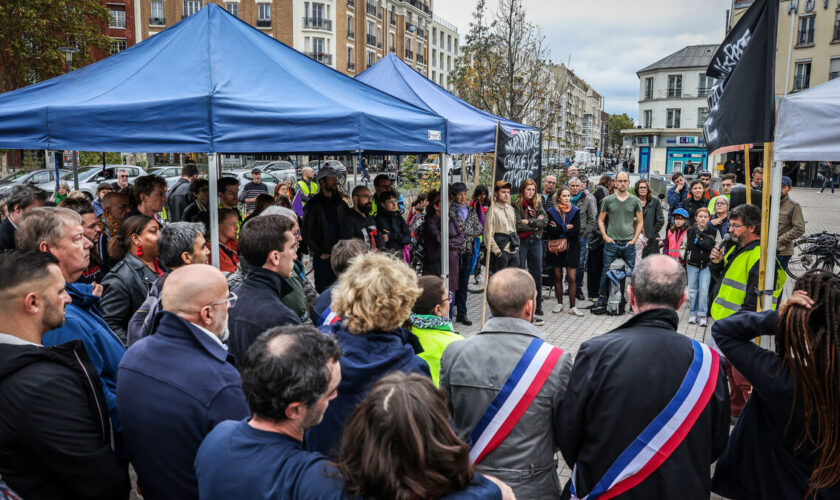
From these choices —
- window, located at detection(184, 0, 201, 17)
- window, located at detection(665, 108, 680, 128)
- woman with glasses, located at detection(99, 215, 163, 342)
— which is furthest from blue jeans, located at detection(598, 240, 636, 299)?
window, located at detection(665, 108, 680, 128)

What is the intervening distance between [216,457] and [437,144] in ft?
13.5

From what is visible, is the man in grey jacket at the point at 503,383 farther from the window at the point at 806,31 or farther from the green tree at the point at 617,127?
the green tree at the point at 617,127

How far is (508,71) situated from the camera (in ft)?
50.1

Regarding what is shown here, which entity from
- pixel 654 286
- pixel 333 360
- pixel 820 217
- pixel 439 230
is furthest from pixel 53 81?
pixel 820 217

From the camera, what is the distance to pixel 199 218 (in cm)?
593

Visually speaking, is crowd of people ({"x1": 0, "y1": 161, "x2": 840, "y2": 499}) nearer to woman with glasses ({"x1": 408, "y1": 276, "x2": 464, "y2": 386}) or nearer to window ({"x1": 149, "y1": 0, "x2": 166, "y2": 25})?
woman with glasses ({"x1": 408, "y1": 276, "x2": 464, "y2": 386})

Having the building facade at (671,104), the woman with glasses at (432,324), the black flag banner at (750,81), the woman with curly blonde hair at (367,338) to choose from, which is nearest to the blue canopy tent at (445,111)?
the black flag banner at (750,81)

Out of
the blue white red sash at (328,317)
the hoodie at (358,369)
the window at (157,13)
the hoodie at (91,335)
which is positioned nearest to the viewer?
the hoodie at (358,369)

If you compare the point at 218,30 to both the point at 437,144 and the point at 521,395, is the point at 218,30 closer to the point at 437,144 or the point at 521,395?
the point at 437,144

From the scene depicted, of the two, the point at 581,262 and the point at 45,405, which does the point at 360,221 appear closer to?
the point at 581,262

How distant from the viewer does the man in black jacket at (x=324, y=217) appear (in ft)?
23.1

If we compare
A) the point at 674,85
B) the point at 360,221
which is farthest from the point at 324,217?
the point at 674,85

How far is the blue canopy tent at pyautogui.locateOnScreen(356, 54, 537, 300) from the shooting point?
5.81m

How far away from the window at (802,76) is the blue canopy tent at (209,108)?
43.1 metres
